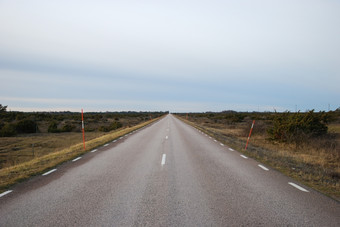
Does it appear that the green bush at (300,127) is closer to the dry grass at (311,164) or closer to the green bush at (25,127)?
the dry grass at (311,164)

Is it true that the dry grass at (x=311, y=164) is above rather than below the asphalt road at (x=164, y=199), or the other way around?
below

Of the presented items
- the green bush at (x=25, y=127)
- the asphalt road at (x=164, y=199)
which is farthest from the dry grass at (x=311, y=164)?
the green bush at (x=25, y=127)

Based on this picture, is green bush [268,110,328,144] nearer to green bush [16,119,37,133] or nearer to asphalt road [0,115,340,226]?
asphalt road [0,115,340,226]

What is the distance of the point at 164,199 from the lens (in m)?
5.38

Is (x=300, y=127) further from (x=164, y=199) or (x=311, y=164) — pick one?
(x=164, y=199)

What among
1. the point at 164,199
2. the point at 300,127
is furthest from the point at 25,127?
the point at 164,199

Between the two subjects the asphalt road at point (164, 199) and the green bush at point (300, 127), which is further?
the green bush at point (300, 127)

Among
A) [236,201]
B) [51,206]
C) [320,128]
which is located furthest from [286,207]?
[320,128]

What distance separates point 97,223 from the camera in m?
4.16

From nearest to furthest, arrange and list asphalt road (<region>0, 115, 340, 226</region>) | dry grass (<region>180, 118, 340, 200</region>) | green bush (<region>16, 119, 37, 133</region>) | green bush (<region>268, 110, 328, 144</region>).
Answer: asphalt road (<region>0, 115, 340, 226</region>)
dry grass (<region>180, 118, 340, 200</region>)
green bush (<region>268, 110, 328, 144</region>)
green bush (<region>16, 119, 37, 133</region>)

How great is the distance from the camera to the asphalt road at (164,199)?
14.2 ft

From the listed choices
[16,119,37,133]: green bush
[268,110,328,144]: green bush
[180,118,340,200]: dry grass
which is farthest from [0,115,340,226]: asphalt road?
[16,119,37,133]: green bush

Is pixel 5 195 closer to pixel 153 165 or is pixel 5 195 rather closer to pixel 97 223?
pixel 97 223

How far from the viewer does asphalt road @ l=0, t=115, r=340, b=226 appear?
432cm
